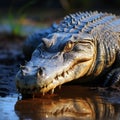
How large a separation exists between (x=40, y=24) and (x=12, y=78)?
7372mm

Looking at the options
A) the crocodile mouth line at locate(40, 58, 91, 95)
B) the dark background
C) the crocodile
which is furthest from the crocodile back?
the dark background

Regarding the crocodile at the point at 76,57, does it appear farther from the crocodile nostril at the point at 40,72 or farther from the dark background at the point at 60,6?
the dark background at the point at 60,6

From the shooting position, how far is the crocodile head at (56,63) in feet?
17.3

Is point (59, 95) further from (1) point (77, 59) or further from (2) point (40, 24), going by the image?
(2) point (40, 24)

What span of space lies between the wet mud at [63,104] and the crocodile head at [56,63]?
16 cm

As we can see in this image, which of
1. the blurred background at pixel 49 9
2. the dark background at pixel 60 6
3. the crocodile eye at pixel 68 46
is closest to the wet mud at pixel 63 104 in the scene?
the crocodile eye at pixel 68 46

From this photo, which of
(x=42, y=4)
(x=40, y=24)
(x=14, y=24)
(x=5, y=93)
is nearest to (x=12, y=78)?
(x=5, y=93)

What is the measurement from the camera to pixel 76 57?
5.96 m

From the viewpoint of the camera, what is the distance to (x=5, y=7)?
65.2 feet

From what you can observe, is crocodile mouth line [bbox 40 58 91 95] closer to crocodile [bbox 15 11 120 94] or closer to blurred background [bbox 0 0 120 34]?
crocodile [bbox 15 11 120 94]

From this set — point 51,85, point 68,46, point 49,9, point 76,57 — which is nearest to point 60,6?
point 49,9

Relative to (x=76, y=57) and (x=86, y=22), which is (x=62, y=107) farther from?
(x=86, y=22)

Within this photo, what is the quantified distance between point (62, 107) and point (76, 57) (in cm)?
98

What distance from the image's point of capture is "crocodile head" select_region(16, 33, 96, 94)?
207 inches
